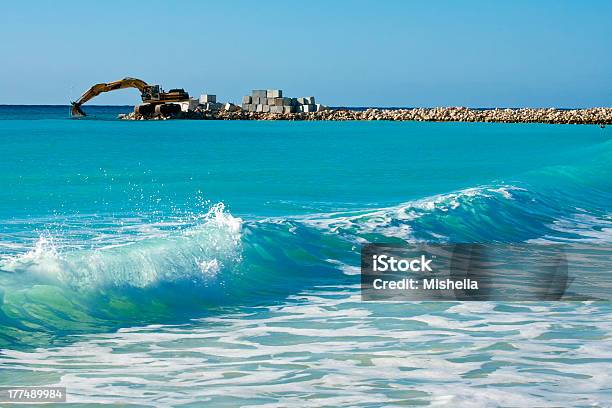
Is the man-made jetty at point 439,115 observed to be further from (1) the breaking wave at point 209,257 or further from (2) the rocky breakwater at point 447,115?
(1) the breaking wave at point 209,257

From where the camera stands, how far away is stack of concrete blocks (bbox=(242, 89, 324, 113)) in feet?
250

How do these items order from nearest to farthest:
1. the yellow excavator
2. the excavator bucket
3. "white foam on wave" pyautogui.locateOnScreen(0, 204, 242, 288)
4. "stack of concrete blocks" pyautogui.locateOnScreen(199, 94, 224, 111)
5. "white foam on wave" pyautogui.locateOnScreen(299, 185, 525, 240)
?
"white foam on wave" pyautogui.locateOnScreen(0, 204, 242, 288) < "white foam on wave" pyautogui.locateOnScreen(299, 185, 525, 240) < the yellow excavator < the excavator bucket < "stack of concrete blocks" pyautogui.locateOnScreen(199, 94, 224, 111)

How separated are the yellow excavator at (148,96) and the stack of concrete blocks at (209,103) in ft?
6.19

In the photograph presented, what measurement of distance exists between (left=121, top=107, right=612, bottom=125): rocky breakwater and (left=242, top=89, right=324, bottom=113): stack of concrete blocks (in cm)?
62

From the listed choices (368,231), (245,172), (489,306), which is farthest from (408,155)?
(489,306)

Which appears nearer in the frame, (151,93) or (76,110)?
(151,93)

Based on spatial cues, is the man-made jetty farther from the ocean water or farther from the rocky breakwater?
the ocean water

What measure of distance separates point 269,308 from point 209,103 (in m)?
68.6

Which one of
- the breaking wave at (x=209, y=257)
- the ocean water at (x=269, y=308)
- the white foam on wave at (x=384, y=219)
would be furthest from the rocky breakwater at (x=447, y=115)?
the breaking wave at (x=209, y=257)

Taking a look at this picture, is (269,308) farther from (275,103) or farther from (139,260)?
(275,103)

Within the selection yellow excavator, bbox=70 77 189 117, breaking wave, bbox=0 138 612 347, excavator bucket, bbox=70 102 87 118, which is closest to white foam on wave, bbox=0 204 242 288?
breaking wave, bbox=0 138 612 347

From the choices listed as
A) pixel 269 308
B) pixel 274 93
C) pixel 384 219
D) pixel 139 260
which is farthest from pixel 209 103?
pixel 269 308

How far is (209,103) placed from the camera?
248ft

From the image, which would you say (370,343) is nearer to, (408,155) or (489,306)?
(489,306)
